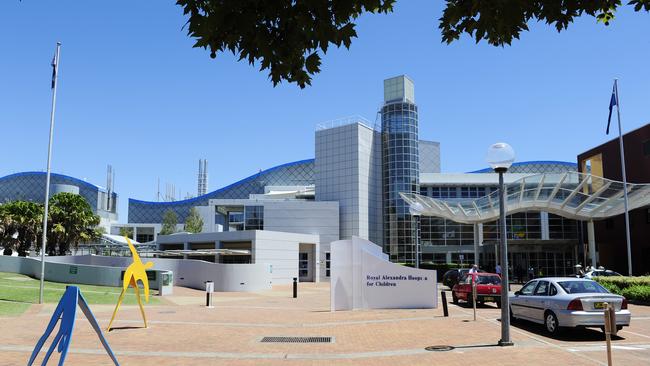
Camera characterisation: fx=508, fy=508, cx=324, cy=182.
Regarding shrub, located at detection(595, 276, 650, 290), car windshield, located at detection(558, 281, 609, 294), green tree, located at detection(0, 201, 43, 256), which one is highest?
green tree, located at detection(0, 201, 43, 256)

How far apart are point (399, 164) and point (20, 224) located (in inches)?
1456

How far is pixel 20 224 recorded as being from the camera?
4200 centimetres

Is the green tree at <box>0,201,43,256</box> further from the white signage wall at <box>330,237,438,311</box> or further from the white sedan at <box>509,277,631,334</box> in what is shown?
the white sedan at <box>509,277,631,334</box>

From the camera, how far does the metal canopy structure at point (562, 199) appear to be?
33.7 meters

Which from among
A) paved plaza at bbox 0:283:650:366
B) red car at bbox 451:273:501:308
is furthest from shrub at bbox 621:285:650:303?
red car at bbox 451:273:501:308

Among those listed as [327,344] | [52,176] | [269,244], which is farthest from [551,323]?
[52,176]

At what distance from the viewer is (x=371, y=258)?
19.3 m

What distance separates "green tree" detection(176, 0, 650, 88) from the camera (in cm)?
451

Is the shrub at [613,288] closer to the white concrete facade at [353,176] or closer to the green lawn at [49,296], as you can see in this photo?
the green lawn at [49,296]

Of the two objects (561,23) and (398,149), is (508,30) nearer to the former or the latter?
(561,23)

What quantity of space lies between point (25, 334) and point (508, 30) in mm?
12900

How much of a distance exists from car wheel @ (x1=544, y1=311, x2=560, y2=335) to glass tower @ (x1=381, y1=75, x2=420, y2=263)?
42705mm

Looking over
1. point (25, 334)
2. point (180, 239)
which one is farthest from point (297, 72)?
point (180, 239)

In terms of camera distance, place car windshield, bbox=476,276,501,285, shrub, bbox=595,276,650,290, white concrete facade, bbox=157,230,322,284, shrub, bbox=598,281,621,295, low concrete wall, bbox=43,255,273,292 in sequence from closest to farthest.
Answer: car windshield, bbox=476,276,501,285 < shrub, bbox=595,276,650,290 < shrub, bbox=598,281,621,295 < low concrete wall, bbox=43,255,273,292 < white concrete facade, bbox=157,230,322,284
